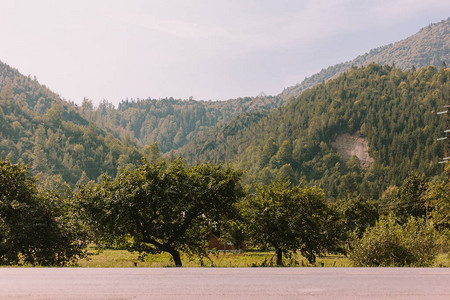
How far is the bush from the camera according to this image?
1783 cm

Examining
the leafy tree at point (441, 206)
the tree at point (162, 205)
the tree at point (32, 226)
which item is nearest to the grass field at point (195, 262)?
the tree at point (162, 205)

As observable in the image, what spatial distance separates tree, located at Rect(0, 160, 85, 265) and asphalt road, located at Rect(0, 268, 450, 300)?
31.0 ft

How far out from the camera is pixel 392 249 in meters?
18.1

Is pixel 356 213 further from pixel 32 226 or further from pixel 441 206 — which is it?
pixel 32 226

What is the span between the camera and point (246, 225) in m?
24.9

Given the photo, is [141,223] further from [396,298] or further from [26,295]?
[396,298]

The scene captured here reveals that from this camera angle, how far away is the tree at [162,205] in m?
21.3

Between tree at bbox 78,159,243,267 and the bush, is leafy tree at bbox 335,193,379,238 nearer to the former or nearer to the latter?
tree at bbox 78,159,243,267

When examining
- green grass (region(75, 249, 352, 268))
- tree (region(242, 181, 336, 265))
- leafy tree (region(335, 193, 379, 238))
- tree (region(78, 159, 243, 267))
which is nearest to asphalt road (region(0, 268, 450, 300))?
green grass (region(75, 249, 352, 268))

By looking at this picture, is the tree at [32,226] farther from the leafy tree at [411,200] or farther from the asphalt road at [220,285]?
the leafy tree at [411,200]

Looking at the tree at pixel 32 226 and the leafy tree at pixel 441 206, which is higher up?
the tree at pixel 32 226

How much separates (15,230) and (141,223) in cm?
612

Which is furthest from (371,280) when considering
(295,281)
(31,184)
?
(31,184)

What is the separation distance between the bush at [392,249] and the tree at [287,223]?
5.68 m
